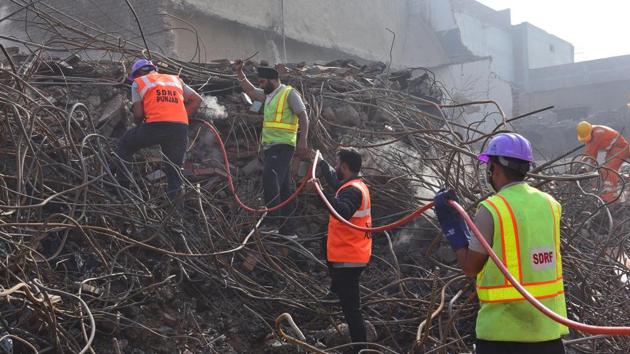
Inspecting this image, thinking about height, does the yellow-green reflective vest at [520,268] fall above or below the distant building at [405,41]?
below

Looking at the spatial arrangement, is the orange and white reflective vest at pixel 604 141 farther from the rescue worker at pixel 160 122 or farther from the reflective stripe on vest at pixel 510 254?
the reflective stripe on vest at pixel 510 254

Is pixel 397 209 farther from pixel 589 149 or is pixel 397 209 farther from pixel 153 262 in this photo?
pixel 589 149

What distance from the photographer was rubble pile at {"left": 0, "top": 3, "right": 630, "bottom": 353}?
4.51 meters

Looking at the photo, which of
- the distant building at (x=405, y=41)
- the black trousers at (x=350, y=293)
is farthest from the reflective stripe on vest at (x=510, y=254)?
the distant building at (x=405, y=41)

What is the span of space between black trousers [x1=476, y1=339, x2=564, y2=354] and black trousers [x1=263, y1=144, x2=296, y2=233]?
3.35 metres

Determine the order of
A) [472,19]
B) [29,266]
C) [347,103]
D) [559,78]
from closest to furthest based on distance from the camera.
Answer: [29,266], [347,103], [472,19], [559,78]

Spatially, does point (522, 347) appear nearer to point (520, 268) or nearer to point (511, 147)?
point (520, 268)

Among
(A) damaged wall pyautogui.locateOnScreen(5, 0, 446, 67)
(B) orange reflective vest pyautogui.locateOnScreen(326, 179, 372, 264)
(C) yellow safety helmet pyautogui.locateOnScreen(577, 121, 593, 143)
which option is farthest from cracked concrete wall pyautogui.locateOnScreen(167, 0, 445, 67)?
(B) orange reflective vest pyautogui.locateOnScreen(326, 179, 372, 264)

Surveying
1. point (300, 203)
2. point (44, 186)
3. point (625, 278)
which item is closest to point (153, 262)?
point (44, 186)

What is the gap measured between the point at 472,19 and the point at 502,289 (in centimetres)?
2472

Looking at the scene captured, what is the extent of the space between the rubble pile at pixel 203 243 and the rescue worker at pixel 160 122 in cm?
18

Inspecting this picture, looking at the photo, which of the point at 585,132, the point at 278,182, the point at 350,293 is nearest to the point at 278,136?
the point at 278,182

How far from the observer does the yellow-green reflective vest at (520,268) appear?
9.55 ft

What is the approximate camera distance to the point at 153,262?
534cm
